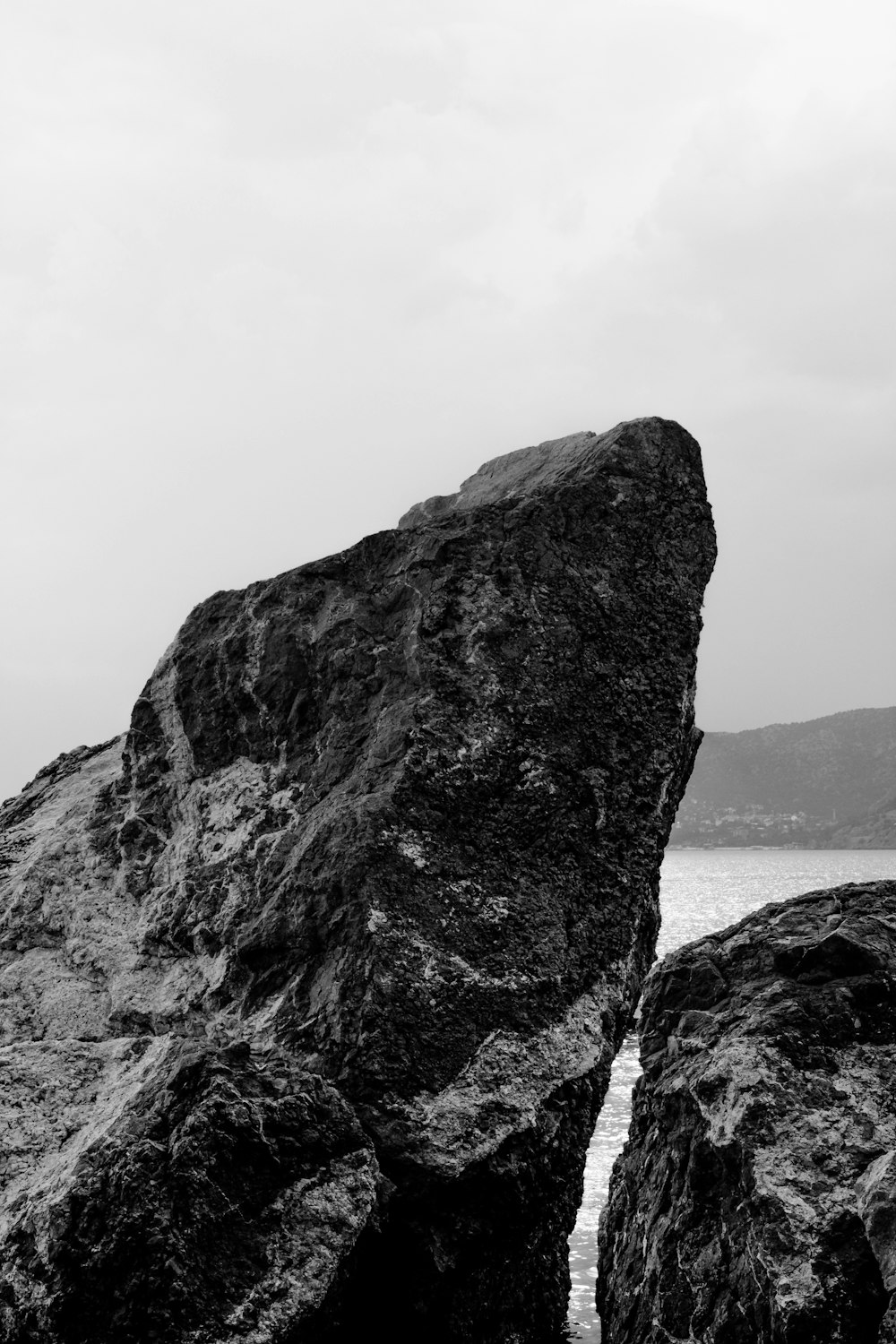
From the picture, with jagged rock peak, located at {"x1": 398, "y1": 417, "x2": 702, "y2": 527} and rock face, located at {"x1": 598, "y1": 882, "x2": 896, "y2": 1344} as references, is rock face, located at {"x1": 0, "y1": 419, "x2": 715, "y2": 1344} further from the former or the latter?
rock face, located at {"x1": 598, "y1": 882, "x2": 896, "y2": 1344}

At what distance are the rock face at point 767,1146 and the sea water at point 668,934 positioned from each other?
57.2 inches

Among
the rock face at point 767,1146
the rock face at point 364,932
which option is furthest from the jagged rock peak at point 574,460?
the rock face at point 767,1146

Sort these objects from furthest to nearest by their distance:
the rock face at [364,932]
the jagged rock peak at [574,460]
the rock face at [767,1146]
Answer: the jagged rock peak at [574,460]
the rock face at [364,932]
the rock face at [767,1146]

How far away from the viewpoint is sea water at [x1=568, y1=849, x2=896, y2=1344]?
32.1ft

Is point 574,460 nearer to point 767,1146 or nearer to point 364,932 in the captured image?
point 364,932

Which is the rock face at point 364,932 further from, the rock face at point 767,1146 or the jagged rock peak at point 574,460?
the rock face at point 767,1146

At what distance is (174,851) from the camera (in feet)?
31.7

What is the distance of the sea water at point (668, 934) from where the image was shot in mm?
9797

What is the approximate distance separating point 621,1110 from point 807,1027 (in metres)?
10.5

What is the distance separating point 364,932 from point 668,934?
62.8 m

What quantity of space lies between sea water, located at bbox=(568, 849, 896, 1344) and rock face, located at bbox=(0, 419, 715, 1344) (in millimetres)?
1715

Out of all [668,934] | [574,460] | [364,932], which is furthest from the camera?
[668,934]

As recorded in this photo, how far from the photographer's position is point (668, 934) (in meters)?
67.7

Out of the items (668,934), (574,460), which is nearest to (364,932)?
(574,460)
